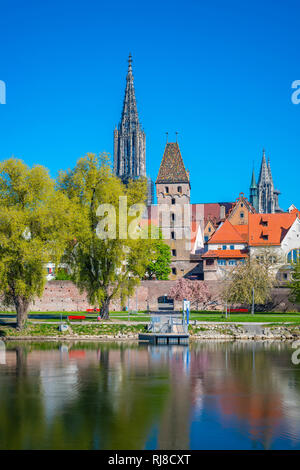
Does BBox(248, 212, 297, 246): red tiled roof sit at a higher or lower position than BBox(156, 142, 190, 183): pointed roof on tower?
lower

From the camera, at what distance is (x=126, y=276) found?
5622 cm

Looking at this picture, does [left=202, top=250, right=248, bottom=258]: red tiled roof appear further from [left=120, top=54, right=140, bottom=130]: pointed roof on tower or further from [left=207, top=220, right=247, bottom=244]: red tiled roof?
[left=120, top=54, right=140, bottom=130]: pointed roof on tower

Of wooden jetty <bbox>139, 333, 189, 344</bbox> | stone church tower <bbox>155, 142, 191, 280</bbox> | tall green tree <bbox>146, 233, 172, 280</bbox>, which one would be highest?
stone church tower <bbox>155, 142, 191, 280</bbox>

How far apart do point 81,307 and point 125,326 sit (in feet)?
84.0

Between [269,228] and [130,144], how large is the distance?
292 feet

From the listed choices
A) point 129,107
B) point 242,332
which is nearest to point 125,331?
point 242,332

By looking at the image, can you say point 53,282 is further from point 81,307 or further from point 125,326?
point 125,326

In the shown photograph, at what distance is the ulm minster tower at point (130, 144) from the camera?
173000 mm

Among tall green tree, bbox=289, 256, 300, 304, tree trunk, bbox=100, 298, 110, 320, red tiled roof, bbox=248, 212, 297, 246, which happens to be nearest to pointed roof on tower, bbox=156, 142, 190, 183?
red tiled roof, bbox=248, 212, 297, 246

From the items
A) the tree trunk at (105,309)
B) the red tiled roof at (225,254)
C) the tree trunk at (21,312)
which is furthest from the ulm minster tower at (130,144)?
the tree trunk at (21,312)

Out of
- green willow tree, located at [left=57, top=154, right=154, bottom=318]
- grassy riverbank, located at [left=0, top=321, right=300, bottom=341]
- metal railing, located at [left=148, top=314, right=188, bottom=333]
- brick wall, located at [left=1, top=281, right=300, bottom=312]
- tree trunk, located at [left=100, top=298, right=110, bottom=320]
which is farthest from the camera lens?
brick wall, located at [left=1, top=281, right=300, bottom=312]

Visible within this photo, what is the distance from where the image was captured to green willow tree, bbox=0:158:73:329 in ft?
152

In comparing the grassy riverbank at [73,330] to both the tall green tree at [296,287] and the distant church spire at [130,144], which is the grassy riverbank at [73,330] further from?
the distant church spire at [130,144]

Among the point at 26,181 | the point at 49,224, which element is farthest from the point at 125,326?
the point at 26,181
